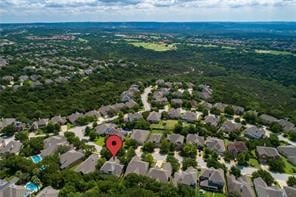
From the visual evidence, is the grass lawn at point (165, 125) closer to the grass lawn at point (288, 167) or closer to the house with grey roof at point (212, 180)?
the house with grey roof at point (212, 180)

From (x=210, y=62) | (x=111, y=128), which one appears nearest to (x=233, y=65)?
(x=210, y=62)

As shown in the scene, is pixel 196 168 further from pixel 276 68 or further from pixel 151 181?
pixel 276 68

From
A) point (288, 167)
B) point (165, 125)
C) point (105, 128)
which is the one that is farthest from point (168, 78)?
point (288, 167)

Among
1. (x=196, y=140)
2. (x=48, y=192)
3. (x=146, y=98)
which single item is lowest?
(x=146, y=98)

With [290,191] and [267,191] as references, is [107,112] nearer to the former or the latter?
[267,191]

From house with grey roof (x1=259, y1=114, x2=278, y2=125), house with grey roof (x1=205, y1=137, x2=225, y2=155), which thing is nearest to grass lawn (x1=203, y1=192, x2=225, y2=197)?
house with grey roof (x1=205, y1=137, x2=225, y2=155)

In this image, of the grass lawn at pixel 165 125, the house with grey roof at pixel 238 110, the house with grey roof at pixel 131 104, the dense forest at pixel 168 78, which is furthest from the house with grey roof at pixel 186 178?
the dense forest at pixel 168 78
